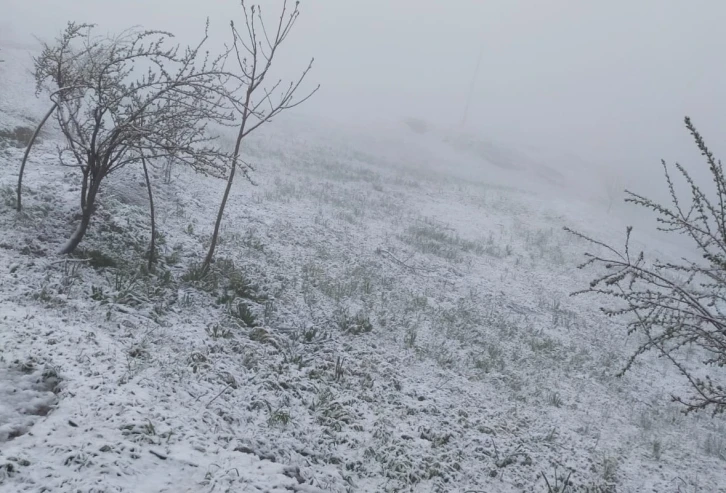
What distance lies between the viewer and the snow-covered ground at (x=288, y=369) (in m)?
3.92

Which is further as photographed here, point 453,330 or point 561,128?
point 561,128

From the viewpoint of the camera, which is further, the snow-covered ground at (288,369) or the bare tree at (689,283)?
the snow-covered ground at (288,369)

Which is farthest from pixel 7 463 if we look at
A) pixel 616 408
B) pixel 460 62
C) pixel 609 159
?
pixel 460 62

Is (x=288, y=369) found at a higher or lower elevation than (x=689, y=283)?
lower

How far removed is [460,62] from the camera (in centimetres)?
11456

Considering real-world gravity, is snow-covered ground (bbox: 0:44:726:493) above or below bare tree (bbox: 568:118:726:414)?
below

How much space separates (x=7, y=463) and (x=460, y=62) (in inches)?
4995

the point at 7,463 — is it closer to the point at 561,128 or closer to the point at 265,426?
the point at 265,426

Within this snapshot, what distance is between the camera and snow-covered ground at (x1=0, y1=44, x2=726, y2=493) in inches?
154

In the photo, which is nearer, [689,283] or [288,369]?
[689,283]

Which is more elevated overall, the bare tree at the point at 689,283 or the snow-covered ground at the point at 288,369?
the bare tree at the point at 689,283

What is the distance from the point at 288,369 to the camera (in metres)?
6.12

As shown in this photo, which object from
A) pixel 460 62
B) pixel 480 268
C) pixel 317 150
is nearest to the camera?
pixel 480 268

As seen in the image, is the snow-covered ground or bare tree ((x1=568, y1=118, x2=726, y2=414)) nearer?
bare tree ((x1=568, y1=118, x2=726, y2=414))
